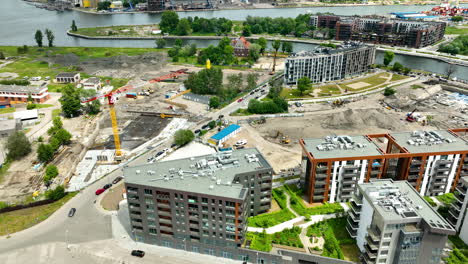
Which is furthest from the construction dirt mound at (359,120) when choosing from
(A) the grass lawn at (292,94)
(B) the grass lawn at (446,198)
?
(B) the grass lawn at (446,198)

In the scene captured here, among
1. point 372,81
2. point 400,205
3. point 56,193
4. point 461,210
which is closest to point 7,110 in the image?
point 56,193

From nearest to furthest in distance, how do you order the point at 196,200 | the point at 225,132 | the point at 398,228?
the point at 398,228 < the point at 196,200 < the point at 225,132

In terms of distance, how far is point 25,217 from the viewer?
67.4 m

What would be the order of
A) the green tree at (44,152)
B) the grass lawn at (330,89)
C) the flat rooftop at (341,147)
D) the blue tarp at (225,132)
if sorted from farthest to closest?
the grass lawn at (330,89)
the blue tarp at (225,132)
the green tree at (44,152)
the flat rooftop at (341,147)

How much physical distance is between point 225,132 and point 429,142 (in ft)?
163

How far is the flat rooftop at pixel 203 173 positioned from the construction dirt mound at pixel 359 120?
49.0 m

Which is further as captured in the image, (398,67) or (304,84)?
(398,67)

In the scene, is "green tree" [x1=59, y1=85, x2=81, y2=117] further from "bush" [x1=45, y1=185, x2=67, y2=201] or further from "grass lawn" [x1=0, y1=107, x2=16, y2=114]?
"bush" [x1=45, y1=185, x2=67, y2=201]

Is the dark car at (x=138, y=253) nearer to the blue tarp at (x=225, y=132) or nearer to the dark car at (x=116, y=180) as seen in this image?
the dark car at (x=116, y=180)

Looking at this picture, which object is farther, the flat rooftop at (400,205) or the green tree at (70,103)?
the green tree at (70,103)

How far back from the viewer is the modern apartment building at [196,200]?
5403 cm

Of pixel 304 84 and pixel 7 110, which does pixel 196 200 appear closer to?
pixel 304 84

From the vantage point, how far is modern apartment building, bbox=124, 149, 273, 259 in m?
54.0

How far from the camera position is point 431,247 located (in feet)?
159
